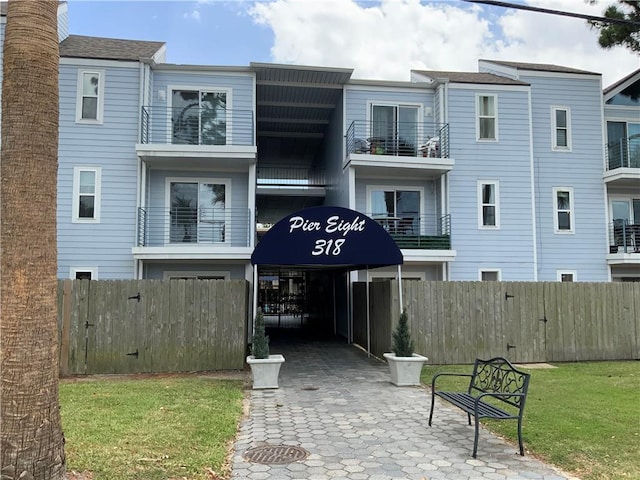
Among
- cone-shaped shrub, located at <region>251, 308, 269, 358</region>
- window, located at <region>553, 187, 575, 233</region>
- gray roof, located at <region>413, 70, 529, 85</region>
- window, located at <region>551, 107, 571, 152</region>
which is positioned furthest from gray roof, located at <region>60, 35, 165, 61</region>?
window, located at <region>553, 187, 575, 233</region>

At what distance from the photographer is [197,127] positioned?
56.3 feet

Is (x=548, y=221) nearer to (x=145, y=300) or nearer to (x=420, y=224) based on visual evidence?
(x=420, y=224)

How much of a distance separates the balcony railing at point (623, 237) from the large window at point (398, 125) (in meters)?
8.16

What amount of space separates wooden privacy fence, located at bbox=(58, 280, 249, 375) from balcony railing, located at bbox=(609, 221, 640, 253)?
48.1 feet

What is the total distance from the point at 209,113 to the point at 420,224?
819 cm

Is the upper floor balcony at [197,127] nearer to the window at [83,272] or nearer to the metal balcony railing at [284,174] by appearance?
the window at [83,272]

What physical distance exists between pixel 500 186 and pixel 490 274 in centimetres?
312

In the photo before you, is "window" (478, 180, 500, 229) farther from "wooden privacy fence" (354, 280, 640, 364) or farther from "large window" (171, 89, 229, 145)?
"large window" (171, 89, 229, 145)

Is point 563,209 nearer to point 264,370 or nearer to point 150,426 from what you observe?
point 264,370

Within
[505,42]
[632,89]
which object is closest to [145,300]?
[505,42]

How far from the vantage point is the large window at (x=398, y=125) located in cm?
1822

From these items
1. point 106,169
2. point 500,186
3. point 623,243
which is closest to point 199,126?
point 106,169

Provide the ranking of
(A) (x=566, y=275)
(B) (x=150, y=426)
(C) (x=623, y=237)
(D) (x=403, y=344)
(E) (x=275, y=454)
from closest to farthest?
(E) (x=275, y=454)
(B) (x=150, y=426)
(D) (x=403, y=344)
(A) (x=566, y=275)
(C) (x=623, y=237)

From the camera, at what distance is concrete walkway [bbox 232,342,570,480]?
5.18 m
